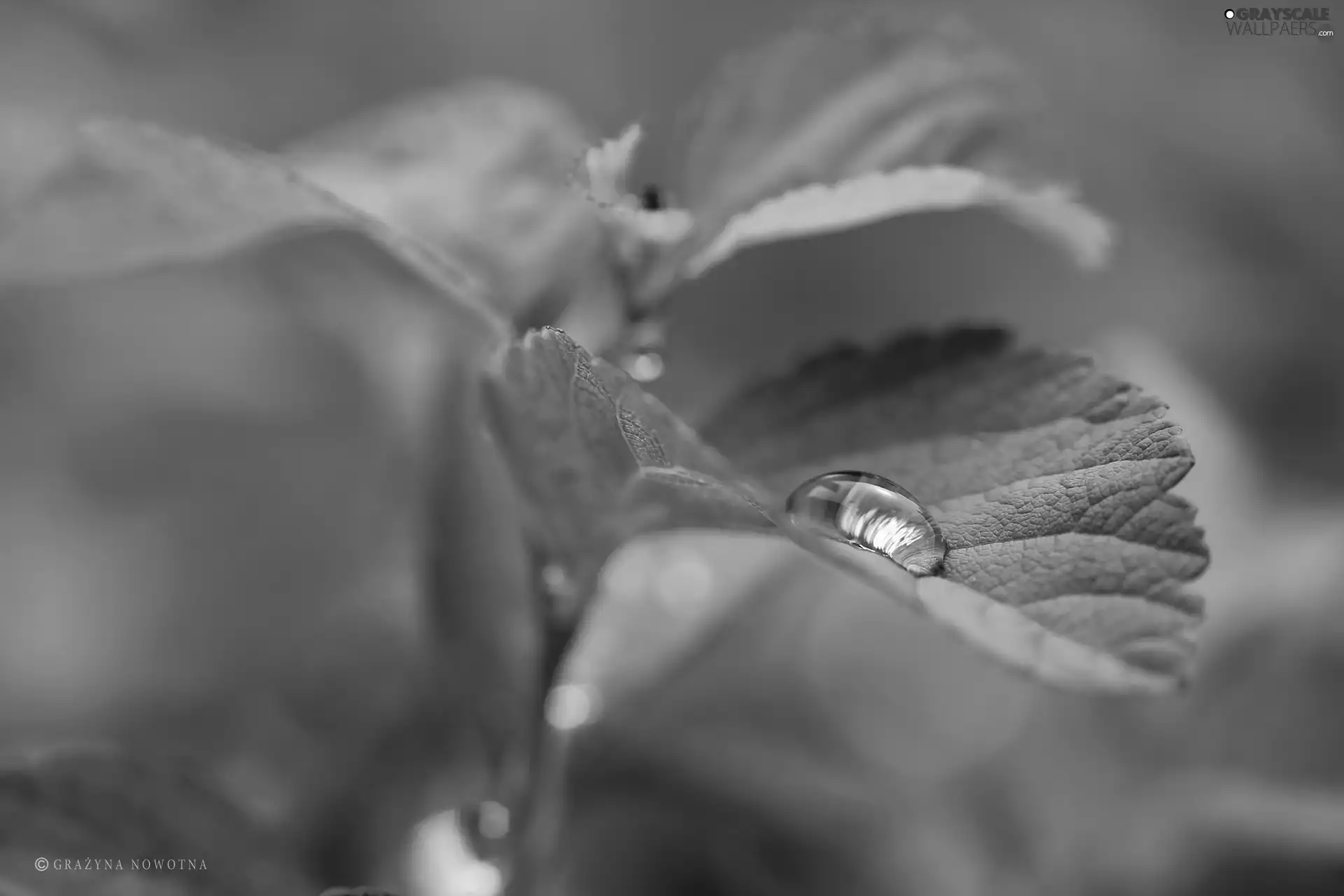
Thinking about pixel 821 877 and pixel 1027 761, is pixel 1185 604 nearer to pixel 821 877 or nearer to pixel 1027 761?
pixel 821 877

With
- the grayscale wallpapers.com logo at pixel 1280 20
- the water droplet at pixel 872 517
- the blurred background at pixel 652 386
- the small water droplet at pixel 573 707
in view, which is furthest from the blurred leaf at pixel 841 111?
the grayscale wallpapers.com logo at pixel 1280 20

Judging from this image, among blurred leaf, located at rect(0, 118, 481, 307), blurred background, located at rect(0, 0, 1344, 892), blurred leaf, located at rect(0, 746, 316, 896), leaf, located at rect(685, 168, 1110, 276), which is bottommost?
blurred leaf, located at rect(0, 746, 316, 896)

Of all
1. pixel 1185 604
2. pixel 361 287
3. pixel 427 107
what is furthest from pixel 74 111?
pixel 1185 604

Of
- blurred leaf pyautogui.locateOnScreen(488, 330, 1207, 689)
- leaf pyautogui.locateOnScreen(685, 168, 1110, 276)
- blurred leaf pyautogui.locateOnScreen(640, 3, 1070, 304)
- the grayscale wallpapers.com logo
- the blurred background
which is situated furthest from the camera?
the grayscale wallpapers.com logo

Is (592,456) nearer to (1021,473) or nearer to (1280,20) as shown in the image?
(1021,473)

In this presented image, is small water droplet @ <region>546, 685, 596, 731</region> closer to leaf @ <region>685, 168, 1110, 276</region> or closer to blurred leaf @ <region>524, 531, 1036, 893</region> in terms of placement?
blurred leaf @ <region>524, 531, 1036, 893</region>

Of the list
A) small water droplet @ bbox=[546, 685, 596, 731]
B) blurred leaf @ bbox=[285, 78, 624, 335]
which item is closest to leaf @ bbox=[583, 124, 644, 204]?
blurred leaf @ bbox=[285, 78, 624, 335]

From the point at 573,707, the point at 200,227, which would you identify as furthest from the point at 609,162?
the point at 573,707
